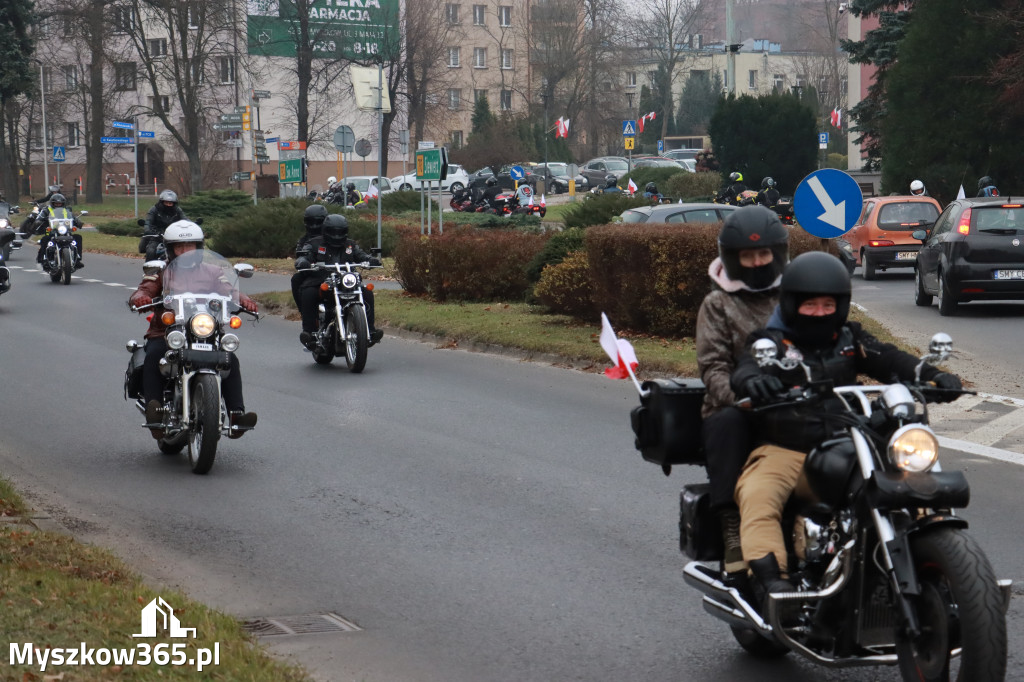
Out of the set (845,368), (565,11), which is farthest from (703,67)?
(845,368)

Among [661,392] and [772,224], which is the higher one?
[772,224]

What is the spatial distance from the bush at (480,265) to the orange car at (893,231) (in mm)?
8017

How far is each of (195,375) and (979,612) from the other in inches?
255

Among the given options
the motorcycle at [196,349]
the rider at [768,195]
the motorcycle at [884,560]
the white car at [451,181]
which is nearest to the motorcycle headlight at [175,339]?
the motorcycle at [196,349]

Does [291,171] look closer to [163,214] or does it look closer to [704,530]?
[163,214]

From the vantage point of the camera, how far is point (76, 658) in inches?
200

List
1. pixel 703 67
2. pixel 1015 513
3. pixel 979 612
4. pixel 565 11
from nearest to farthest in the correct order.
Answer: pixel 979 612 → pixel 1015 513 → pixel 565 11 → pixel 703 67

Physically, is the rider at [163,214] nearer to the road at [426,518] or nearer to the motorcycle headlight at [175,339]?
the road at [426,518]

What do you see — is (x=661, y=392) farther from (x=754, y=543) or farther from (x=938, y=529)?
(x=938, y=529)

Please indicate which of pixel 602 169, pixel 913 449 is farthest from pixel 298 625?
pixel 602 169

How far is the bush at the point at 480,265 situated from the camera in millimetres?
21297

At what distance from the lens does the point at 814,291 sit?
4805 millimetres

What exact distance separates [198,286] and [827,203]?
628 cm

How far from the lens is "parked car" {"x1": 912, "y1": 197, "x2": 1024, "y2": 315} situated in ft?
63.8
